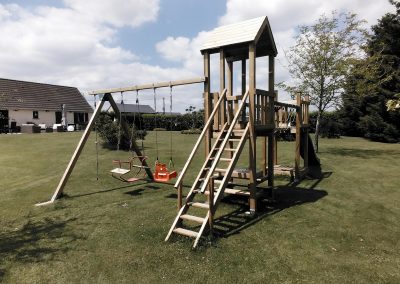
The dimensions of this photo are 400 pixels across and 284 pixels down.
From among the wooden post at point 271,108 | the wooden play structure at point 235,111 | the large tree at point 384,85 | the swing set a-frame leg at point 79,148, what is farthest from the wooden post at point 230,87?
the large tree at point 384,85

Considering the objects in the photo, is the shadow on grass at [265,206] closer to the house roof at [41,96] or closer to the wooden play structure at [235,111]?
the wooden play structure at [235,111]

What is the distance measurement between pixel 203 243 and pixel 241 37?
5288 millimetres

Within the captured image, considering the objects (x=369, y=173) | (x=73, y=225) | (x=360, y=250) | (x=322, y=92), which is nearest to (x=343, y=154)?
(x=322, y=92)

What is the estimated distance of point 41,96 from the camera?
43.6m

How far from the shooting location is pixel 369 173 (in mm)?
12859

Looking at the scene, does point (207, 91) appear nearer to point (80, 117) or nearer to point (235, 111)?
point (235, 111)

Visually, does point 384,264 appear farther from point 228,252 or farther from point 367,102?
point 367,102

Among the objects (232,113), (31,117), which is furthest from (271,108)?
(31,117)

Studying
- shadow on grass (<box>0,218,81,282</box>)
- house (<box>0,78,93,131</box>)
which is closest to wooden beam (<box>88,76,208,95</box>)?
shadow on grass (<box>0,218,81,282</box>)

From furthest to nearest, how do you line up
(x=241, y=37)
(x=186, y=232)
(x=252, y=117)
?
(x=241, y=37), (x=252, y=117), (x=186, y=232)

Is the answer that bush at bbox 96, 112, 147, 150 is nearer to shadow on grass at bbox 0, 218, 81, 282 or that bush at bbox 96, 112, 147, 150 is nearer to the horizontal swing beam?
the horizontal swing beam

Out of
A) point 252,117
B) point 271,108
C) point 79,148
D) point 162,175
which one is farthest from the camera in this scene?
point 79,148

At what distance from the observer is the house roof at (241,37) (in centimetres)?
800

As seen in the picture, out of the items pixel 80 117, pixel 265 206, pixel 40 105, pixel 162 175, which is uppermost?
pixel 40 105
